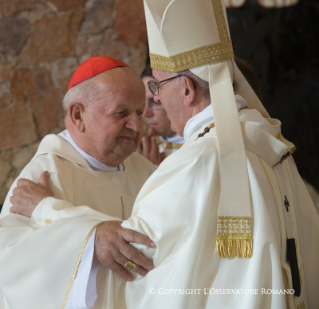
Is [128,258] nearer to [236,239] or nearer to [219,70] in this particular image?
[236,239]

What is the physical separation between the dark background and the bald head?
238cm

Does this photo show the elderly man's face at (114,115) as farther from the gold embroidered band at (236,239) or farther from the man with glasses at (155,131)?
the man with glasses at (155,131)

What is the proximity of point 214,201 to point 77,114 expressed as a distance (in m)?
1.46

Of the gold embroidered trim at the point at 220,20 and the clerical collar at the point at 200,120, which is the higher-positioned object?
the gold embroidered trim at the point at 220,20

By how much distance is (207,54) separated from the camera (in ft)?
7.64

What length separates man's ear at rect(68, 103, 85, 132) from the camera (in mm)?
3201

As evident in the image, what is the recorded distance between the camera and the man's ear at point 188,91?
2.35 m

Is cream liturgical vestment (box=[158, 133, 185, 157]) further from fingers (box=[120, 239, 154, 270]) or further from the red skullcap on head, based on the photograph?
A: fingers (box=[120, 239, 154, 270])

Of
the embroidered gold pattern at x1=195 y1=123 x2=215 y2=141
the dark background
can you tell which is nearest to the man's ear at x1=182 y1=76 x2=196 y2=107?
the embroidered gold pattern at x1=195 y1=123 x2=215 y2=141

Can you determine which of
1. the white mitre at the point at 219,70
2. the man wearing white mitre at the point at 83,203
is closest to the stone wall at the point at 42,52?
the man wearing white mitre at the point at 83,203

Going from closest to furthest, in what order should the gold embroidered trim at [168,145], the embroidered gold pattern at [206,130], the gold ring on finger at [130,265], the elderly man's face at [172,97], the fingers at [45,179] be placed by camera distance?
the gold ring on finger at [130,265], the embroidered gold pattern at [206,130], the elderly man's face at [172,97], the fingers at [45,179], the gold embroidered trim at [168,145]

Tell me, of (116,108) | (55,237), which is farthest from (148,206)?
(116,108)

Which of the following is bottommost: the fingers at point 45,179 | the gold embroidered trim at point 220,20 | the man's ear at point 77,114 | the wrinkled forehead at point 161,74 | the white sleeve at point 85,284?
the white sleeve at point 85,284

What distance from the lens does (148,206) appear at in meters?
Answer: 2.18
